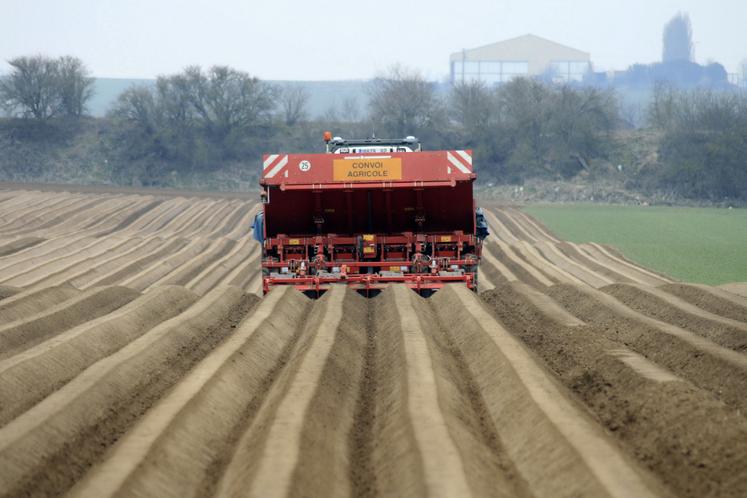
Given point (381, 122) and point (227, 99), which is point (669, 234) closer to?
point (381, 122)

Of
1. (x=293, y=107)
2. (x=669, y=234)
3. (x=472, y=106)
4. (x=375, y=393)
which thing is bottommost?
(x=669, y=234)

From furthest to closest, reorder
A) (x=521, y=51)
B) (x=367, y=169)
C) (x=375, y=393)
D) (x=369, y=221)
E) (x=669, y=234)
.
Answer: (x=521, y=51) → (x=669, y=234) → (x=369, y=221) → (x=367, y=169) → (x=375, y=393)

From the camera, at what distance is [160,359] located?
10.8m

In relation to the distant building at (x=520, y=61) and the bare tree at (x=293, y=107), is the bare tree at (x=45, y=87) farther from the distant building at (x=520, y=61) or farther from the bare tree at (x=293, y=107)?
the distant building at (x=520, y=61)

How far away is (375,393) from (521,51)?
582 feet

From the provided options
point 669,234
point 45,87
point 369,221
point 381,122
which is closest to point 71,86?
point 45,87

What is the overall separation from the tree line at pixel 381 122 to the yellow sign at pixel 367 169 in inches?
1748

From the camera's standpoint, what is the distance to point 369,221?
16.3m

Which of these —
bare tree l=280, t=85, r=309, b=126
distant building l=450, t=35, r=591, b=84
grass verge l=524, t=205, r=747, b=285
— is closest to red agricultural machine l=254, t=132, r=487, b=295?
grass verge l=524, t=205, r=747, b=285

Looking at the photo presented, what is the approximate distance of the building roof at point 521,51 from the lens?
17750cm

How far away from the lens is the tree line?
61312 millimetres

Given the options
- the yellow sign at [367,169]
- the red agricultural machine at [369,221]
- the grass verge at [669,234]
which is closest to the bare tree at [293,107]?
the grass verge at [669,234]

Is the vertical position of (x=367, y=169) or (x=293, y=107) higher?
(x=293, y=107)

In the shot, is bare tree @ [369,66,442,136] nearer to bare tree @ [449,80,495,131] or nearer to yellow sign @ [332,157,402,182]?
bare tree @ [449,80,495,131]
